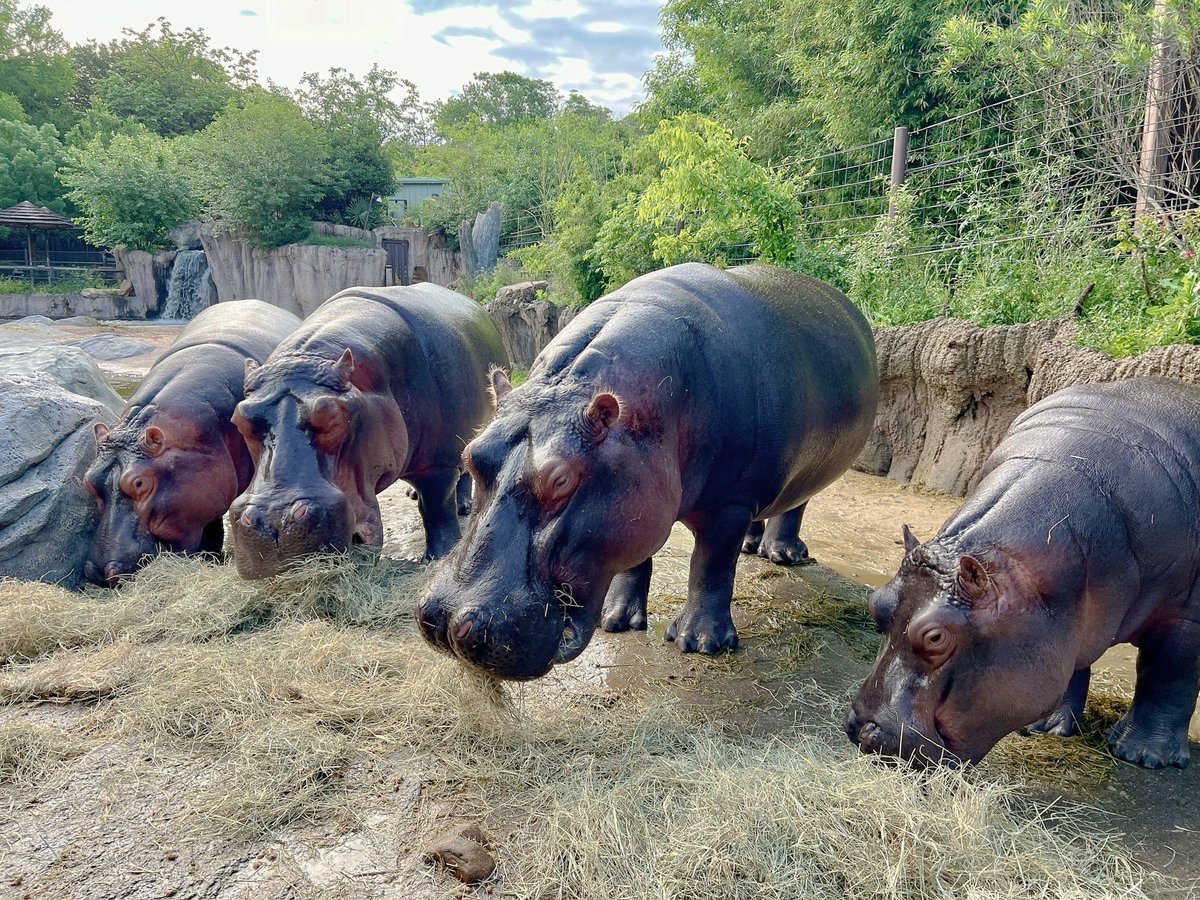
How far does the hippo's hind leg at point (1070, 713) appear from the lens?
3.10 metres

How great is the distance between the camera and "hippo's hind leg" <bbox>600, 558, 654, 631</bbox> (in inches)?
161

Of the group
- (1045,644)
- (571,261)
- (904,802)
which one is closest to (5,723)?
(904,802)

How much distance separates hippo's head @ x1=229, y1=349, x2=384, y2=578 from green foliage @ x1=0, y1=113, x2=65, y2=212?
105ft

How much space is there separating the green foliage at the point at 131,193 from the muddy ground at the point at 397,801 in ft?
86.4

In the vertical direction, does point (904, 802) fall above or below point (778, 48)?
below

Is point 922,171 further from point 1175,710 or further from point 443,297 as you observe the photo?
point 1175,710

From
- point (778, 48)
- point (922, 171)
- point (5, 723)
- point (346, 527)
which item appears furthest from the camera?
point (778, 48)

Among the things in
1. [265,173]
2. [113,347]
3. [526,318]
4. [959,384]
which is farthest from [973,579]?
[265,173]

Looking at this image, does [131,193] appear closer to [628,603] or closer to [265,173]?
[265,173]

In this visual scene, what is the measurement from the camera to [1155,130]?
600cm

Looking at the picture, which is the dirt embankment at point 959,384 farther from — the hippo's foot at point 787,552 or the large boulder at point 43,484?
the large boulder at point 43,484

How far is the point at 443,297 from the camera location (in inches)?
234

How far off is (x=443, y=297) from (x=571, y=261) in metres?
7.72

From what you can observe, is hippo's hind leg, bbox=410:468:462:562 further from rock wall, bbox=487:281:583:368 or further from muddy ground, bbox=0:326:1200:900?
rock wall, bbox=487:281:583:368
